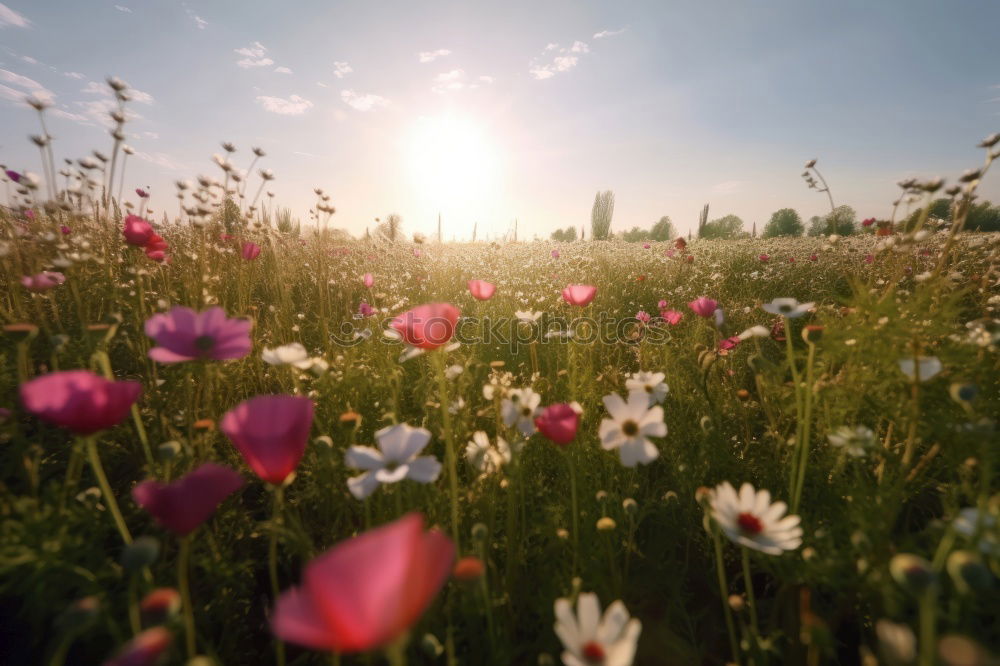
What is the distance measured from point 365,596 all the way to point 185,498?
0.49 metres

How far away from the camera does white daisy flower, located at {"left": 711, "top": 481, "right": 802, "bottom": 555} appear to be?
2.81 feet

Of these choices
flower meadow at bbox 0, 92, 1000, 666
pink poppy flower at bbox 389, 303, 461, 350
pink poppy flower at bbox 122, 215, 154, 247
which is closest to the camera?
flower meadow at bbox 0, 92, 1000, 666

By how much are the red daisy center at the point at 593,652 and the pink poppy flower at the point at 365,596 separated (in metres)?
0.45

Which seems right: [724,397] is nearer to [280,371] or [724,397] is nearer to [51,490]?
[280,371]

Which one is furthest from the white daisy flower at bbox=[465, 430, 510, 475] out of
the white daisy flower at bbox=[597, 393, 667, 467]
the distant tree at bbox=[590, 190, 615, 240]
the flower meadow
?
the distant tree at bbox=[590, 190, 615, 240]

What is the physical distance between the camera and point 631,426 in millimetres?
1170

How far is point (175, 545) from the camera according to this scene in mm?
1329

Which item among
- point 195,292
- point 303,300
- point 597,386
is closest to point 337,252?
point 303,300

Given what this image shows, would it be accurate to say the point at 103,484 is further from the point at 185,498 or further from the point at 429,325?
the point at 429,325

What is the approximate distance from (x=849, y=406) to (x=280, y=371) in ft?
7.72

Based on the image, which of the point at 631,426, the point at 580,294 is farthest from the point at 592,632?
the point at 580,294

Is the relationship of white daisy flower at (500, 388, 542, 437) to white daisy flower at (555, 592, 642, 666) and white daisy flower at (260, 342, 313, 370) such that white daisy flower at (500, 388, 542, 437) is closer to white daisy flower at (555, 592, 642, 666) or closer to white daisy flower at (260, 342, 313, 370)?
white daisy flower at (555, 592, 642, 666)

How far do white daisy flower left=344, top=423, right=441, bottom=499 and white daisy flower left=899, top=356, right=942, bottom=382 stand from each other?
1.22m

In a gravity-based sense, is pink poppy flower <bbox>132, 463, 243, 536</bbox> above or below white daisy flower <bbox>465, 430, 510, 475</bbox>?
above
